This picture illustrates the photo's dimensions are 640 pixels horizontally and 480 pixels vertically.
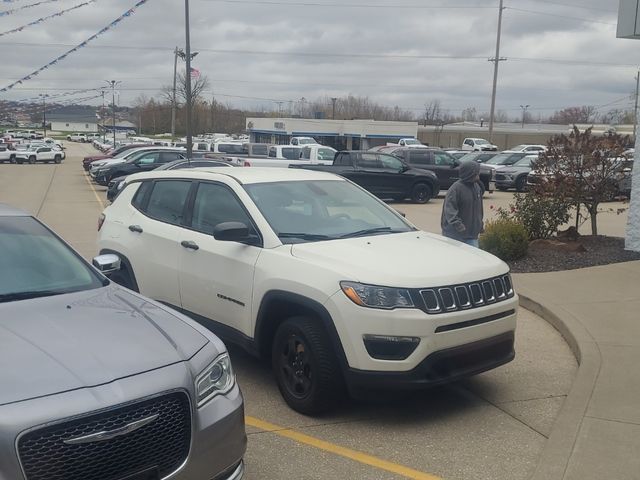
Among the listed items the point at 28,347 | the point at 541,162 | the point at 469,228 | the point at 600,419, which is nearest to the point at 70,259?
the point at 28,347

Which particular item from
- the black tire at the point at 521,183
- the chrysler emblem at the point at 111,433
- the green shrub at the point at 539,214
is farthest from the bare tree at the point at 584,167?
the black tire at the point at 521,183

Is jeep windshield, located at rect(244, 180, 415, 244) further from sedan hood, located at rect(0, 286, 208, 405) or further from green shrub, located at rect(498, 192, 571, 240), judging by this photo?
green shrub, located at rect(498, 192, 571, 240)

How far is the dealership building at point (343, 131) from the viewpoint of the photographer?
6669 centimetres

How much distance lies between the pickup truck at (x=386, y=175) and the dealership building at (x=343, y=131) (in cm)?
4420

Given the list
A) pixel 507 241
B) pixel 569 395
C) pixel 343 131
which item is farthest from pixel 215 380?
pixel 343 131

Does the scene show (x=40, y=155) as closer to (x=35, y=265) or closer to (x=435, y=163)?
(x=435, y=163)

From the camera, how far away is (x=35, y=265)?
4.11 metres

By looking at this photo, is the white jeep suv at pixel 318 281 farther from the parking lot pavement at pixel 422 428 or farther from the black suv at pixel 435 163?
the black suv at pixel 435 163

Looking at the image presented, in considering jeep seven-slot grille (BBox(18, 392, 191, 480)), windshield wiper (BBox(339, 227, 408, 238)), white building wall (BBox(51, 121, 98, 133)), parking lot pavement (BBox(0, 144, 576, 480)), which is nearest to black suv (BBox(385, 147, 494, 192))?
parking lot pavement (BBox(0, 144, 576, 480))

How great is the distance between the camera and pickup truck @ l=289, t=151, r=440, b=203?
21.0 metres

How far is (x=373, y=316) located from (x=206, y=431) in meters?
1.51

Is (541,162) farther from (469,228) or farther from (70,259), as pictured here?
(70,259)

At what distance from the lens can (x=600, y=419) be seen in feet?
14.4

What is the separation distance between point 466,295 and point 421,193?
17453 mm
